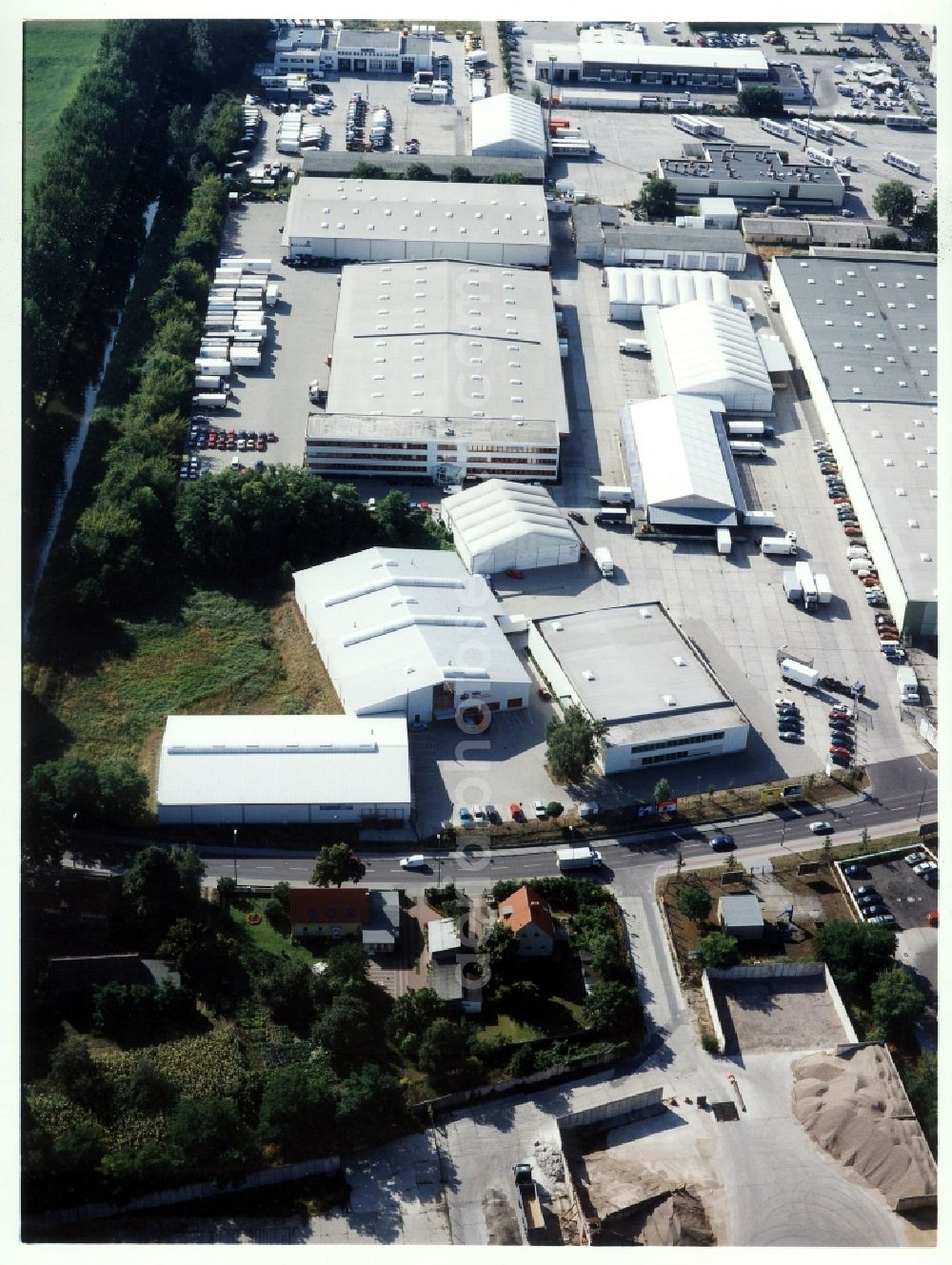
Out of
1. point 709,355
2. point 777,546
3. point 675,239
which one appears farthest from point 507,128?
point 777,546

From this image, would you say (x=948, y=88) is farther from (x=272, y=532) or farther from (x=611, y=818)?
(x=272, y=532)

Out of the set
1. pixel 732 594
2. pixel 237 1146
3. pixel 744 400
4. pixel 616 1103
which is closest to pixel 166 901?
pixel 237 1146

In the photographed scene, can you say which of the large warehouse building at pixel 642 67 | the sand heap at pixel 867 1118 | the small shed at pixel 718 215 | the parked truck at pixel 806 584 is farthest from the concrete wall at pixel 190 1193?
the large warehouse building at pixel 642 67

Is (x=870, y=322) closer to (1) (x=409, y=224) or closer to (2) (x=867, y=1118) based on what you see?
(1) (x=409, y=224)

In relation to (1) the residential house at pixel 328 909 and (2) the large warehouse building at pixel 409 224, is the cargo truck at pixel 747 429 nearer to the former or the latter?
(2) the large warehouse building at pixel 409 224

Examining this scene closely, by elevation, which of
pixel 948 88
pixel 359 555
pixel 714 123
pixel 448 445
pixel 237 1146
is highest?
pixel 714 123

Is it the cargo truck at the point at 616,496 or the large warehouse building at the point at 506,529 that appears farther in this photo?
the cargo truck at the point at 616,496
